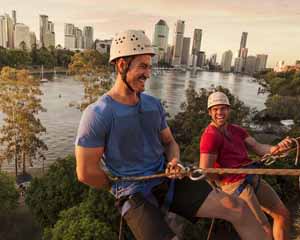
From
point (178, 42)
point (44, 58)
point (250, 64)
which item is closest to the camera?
point (44, 58)

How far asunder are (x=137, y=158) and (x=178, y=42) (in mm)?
173484

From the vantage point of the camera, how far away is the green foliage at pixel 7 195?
10.2 meters

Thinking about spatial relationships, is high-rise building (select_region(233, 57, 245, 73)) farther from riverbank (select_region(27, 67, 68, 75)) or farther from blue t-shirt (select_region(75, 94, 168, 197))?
blue t-shirt (select_region(75, 94, 168, 197))

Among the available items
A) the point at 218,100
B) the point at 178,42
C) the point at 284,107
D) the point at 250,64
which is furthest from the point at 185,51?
the point at 218,100

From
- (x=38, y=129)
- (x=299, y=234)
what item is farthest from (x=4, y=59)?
(x=299, y=234)

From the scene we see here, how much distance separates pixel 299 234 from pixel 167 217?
13.2ft

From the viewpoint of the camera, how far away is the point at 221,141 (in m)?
2.68

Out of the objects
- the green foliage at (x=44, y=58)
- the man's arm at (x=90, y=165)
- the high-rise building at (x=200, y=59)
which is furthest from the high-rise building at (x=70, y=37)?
the man's arm at (x=90, y=165)

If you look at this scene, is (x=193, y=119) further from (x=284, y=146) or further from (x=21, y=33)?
(x=21, y=33)

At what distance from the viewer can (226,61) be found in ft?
580

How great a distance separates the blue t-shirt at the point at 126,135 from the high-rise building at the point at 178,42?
6242 inches

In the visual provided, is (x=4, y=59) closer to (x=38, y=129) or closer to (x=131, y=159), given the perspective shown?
(x=38, y=129)

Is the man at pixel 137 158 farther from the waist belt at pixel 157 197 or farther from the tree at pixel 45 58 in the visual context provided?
the tree at pixel 45 58

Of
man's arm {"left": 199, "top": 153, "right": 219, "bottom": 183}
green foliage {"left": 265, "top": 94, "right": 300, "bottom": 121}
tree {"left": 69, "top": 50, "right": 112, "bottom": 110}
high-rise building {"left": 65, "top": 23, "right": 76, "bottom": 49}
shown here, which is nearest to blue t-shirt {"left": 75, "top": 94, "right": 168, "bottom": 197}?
man's arm {"left": 199, "top": 153, "right": 219, "bottom": 183}
